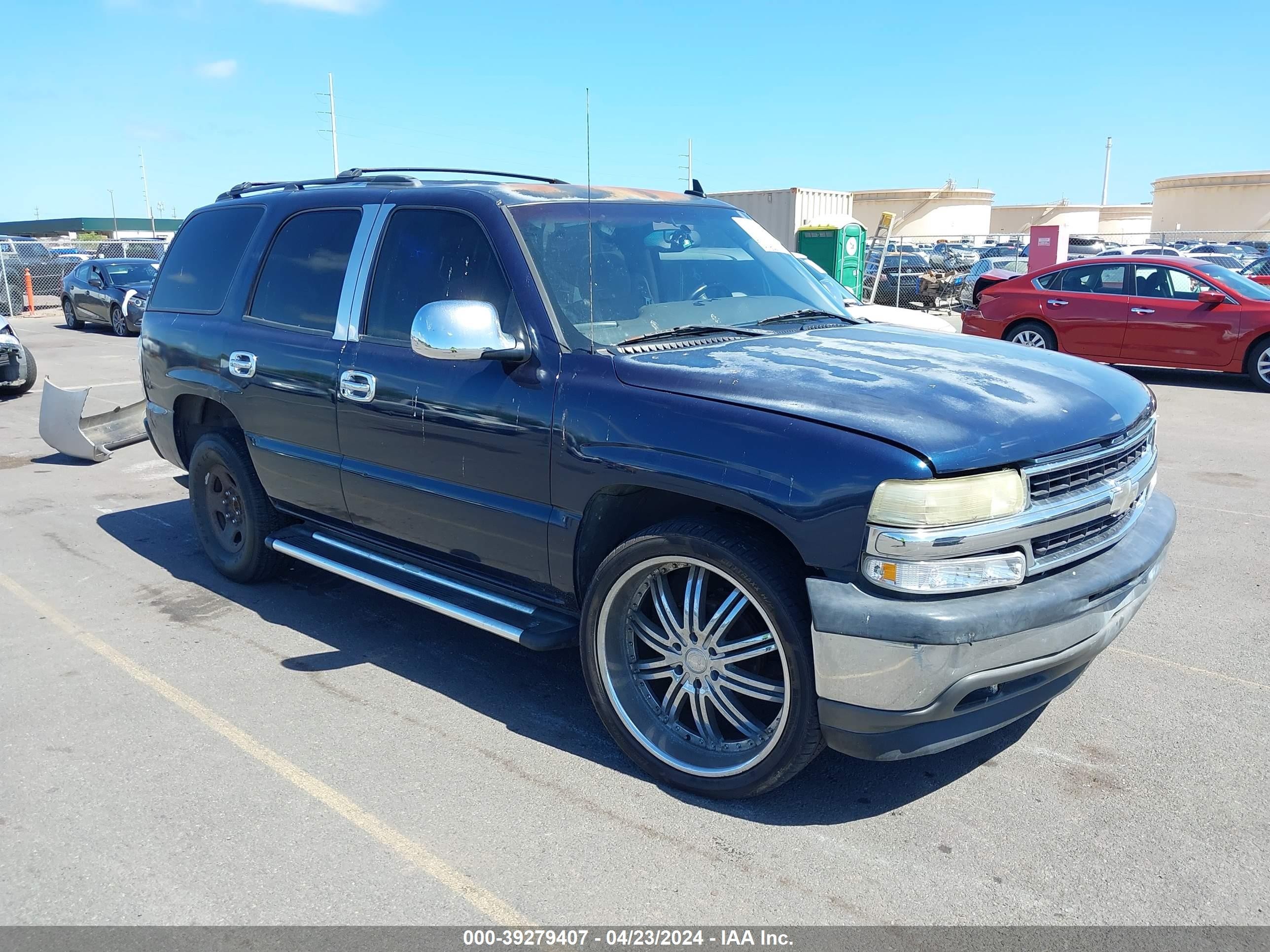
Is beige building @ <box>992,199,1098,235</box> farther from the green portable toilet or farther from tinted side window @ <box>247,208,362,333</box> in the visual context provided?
tinted side window @ <box>247,208,362,333</box>

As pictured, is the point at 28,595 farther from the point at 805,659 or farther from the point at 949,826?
the point at 949,826

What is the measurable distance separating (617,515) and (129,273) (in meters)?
21.2

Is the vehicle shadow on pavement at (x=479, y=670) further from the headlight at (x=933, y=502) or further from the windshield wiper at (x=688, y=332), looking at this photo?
the windshield wiper at (x=688, y=332)

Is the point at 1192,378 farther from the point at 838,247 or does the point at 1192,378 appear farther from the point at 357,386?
the point at 357,386

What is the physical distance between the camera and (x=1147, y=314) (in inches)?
480

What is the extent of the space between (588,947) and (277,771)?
149 cm

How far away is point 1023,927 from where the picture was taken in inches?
105

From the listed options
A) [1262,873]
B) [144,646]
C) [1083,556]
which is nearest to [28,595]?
[144,646]

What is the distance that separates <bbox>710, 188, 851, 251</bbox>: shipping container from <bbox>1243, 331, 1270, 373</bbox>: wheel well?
985cm

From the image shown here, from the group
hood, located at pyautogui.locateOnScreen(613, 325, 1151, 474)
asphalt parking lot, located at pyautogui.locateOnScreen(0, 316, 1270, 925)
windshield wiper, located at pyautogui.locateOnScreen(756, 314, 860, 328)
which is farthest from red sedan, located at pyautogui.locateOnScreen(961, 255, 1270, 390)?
hood, located at pyautogui.locateOnScreen(613, 325, 1151, 474)

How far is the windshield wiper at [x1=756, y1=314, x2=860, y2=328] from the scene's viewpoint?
4.14 meters

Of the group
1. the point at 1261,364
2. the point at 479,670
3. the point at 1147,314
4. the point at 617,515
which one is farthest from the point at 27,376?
the point at 1261,364

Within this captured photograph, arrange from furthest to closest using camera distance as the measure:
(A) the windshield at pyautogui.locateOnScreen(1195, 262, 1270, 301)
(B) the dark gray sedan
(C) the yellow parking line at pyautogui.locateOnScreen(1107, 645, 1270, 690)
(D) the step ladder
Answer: (D) the step ladder
(B) the dark gray sedan
(A) the windshield at pyautogui.locateOnScreen(1195, 262, 1270, 301)
(C) the yellow parking line at pyautogui.locateOnScreen(1107, 645, 1270, 690)

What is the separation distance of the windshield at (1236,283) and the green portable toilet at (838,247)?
7.27 m
